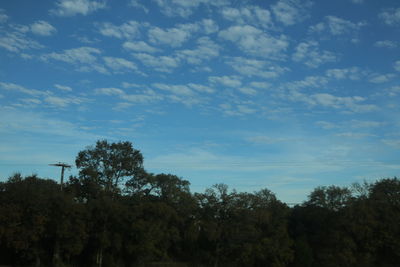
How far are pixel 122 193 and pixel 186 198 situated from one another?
999 centimetres

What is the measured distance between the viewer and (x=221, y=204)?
62.7m

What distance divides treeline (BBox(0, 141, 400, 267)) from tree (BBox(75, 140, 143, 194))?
156mm

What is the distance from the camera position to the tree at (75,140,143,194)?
62866 millimetres

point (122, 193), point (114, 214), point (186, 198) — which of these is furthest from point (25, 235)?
point (186, 198)

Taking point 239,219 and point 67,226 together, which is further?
point 239,219

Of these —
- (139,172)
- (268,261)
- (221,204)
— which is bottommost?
(268,261)

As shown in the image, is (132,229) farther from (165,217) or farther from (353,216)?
(353,216)

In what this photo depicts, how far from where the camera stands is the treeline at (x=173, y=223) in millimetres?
51969

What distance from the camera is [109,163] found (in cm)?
6450

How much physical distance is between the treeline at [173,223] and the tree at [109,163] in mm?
156

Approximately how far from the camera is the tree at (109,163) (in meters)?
62.9

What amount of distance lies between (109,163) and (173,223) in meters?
14.0

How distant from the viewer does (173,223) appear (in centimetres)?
6091

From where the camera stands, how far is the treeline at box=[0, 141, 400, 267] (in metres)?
52.0
